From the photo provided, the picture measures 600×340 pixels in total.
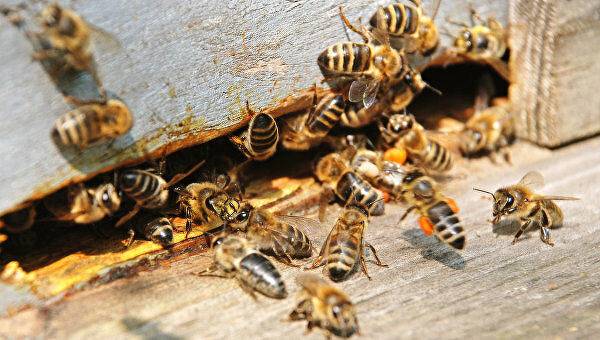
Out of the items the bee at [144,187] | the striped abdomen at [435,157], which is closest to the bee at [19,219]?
the bee at [144,187]

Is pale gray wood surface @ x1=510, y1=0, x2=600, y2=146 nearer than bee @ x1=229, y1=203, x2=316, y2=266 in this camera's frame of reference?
No

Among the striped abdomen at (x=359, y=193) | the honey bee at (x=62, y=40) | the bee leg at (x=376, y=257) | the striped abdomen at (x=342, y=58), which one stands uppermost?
the honey bee at (x=62, y=40)

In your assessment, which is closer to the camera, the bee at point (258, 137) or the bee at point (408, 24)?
the bee at point (258, 137)

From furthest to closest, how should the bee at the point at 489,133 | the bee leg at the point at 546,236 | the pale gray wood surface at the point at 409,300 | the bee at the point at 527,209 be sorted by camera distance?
the bee at the point at 489,133 → the bee at the point at 527,209 → the bee leg at the point at 546,236 → the pale gray wood surface at the point at 409,300

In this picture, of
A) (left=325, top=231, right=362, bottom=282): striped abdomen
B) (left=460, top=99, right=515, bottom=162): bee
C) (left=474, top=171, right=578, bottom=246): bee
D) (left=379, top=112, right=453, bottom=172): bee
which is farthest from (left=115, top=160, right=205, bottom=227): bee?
(left=460, top=99, right=515, bottom=162): bee

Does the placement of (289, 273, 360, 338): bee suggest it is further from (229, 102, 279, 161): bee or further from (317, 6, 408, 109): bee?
(317, 6, 408, 109): bee

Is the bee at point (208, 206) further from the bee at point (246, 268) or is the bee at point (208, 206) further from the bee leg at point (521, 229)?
the bee leg at point (521, 229)

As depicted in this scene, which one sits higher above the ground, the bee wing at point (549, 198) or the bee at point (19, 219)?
the bee at point (19, 219)
